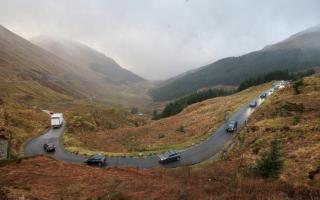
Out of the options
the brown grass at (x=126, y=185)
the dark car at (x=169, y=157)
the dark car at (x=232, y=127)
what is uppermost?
the dark car at (x=232, y=127)

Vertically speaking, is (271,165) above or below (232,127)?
below

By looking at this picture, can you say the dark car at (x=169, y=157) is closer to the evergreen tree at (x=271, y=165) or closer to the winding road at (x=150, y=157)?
A: the winding road at (x=150, y=157)

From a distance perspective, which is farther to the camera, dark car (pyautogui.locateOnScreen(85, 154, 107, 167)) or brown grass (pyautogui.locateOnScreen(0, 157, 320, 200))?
dark car (pyautogui.locateOnScreen(85, 154, 107, 167))

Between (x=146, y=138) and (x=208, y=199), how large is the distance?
45.3 meters

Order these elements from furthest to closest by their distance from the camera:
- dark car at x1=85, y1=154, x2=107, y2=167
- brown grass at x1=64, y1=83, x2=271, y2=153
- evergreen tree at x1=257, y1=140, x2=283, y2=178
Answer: brown grass at x1=64, y1=83, x2=271, y2=153 < dark car at x1=85, y1=154, x2=107, y2=167 < evergreen tree at x1=257, y1=140, x2=283, y2=178

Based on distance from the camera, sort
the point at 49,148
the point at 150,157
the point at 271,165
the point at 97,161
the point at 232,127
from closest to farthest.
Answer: the point at 271,165, the point at 97,161, the point at 150,157, the point at 49,148, the point at 232,127

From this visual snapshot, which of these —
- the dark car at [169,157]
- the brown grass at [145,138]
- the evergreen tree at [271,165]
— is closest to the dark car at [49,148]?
the brown grass at [145,138]

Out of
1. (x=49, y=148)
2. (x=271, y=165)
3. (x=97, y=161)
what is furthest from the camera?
(x=49, y=148)

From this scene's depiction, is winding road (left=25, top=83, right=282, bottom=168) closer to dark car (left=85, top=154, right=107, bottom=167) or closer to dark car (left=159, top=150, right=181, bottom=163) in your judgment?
dark car (left=159, top=150, right=181, bottom=163)

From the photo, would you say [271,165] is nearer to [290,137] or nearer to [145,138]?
[290,137]

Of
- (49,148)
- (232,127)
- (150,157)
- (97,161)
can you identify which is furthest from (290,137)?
(49,148)

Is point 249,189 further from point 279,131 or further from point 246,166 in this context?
point 279,131

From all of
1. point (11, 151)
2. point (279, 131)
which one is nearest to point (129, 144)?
point (11, 151)

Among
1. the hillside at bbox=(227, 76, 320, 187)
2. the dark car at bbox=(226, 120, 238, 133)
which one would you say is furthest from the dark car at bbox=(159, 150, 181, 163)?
the dark car at bbox=(226, 120, 238, 133)
